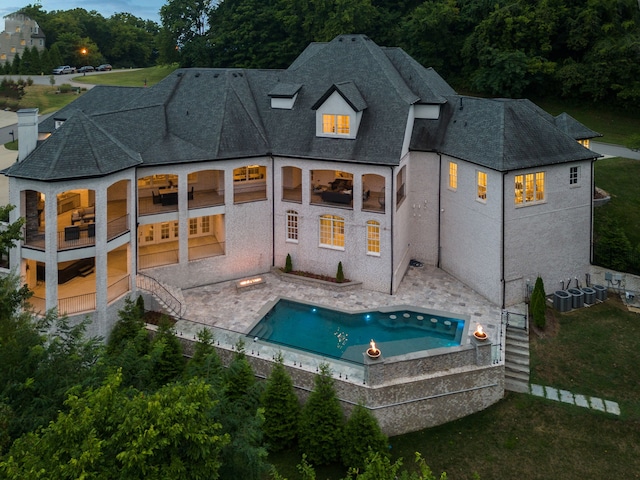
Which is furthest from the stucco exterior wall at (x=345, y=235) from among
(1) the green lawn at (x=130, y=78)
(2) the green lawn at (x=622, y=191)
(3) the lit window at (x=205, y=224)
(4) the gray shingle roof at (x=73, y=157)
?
(1) the green lawn at (x=130, y=78)

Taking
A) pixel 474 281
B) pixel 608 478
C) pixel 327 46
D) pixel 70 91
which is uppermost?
pixel 70 91

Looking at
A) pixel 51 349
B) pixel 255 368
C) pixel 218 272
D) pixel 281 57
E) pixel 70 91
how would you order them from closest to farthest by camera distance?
pixel 51 349 → pixel 255 368 → pixel 218 272 → pixel 281 57 → pixel 70 91

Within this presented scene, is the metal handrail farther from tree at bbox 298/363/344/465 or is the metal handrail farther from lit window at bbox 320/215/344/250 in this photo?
tree at bbox 298/363/344/465

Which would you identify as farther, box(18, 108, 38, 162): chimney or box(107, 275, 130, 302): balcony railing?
box(107, 275, 130, 302): balcony railing

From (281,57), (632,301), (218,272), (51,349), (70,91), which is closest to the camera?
(51,349)

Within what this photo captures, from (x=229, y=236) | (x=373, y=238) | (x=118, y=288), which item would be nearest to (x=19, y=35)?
(x=229, y=236)

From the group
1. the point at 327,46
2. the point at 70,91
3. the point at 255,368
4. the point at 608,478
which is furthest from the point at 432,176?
the point at 70,91

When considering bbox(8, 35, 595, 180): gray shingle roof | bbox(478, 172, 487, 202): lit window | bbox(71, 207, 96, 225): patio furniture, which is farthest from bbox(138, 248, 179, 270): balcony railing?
bbox(478, 172, 487, 202): lit window

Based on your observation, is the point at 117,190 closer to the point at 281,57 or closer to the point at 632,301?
the point at 632,301
